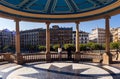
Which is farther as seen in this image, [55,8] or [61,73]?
[55,8]

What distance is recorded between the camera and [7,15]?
17.5 meters

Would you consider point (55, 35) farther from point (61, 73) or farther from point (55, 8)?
point (61, 73)

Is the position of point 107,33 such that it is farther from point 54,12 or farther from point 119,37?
point 119,37

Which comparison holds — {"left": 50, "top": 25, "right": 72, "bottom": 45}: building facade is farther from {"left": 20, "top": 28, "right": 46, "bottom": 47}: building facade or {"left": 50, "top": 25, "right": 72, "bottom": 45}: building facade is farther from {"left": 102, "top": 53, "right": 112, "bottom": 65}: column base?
{"left": 102, "top": 53, "right": 112, "bottom": 65}: column base

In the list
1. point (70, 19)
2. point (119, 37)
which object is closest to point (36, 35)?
point (119, 37)

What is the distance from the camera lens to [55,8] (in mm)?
18219

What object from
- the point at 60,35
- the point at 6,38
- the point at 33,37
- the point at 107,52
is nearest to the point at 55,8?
the point at 107,52

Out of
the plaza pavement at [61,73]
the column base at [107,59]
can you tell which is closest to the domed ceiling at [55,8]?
the column base at [107,59]

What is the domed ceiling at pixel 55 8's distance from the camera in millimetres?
15648

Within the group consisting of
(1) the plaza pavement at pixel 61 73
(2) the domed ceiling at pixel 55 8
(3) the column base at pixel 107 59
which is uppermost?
(2) the domed ceiling at pixel 55 8

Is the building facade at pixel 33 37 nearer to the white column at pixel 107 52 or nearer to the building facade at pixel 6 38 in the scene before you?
the building facade at pixel 6 38

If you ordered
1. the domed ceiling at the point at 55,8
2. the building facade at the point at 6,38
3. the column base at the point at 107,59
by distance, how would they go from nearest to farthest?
1. the domed ceiling at the point at 55,8
2. the column base at the point at 107,59
3. the building facade at the point at 6,38

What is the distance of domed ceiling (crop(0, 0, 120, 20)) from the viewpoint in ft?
51.3

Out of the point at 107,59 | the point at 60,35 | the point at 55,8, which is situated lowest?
the point at 107,59
